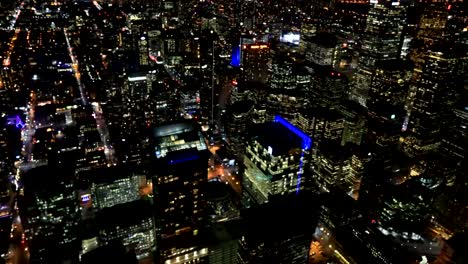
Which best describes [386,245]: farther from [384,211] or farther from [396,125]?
[396,125]

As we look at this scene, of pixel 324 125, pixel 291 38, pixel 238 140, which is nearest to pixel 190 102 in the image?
pixel 238 140

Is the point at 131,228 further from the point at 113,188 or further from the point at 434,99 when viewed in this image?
the point at 434,99

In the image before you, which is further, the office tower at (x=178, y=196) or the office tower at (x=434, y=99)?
the office tower at (x=434, y=99)

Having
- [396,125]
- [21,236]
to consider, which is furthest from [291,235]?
[396,125]

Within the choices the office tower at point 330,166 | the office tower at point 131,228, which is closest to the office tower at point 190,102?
the office tower at point 330,166

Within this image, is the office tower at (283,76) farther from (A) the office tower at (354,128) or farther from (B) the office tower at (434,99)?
(B) the office tower at (434,99)

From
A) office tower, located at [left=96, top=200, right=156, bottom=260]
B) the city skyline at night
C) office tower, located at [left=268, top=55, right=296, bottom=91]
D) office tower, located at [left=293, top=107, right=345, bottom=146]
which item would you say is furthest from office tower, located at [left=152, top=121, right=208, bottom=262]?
office tower, located at [left=268, top=55, right=296, bottom=91]

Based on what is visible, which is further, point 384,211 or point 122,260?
point 384,211
